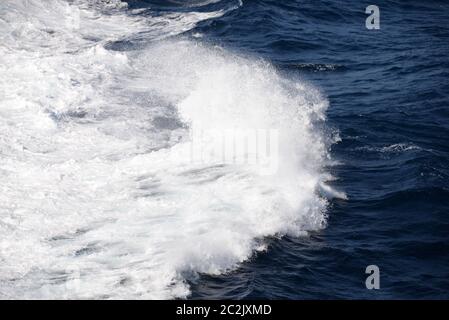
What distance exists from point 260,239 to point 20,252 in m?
4.06

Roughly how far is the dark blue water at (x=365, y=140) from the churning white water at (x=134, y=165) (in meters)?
0.61

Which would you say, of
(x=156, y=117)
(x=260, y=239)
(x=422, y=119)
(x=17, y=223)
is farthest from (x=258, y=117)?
(x=17, y=223)

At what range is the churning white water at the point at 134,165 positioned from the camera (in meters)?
10.9

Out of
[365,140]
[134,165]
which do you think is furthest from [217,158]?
[365,140]

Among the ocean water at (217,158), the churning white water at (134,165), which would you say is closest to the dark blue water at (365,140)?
the ocean water at (217,158)

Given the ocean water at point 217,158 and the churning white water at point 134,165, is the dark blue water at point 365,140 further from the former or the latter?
the churning white water at point 134,165

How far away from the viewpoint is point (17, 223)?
12047mm

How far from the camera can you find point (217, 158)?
15016 mm

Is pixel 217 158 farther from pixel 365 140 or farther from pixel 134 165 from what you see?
pixel 365 140

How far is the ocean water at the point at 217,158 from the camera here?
35.8 ft

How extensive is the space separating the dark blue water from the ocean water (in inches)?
1.7

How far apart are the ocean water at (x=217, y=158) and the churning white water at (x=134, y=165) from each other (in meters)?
0.04

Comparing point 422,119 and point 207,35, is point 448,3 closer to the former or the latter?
point 207,35

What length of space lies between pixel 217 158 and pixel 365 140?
3882 millimetres
